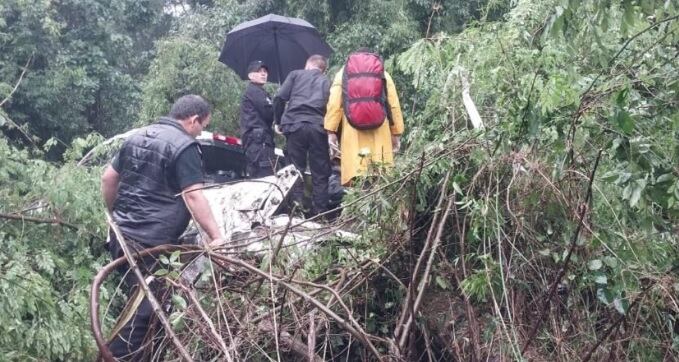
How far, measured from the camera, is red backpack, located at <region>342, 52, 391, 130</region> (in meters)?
6.75

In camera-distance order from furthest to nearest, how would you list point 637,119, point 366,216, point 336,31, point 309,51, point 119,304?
point 336,31
point 309,51
point 119,304
point 366,216
point 637,119

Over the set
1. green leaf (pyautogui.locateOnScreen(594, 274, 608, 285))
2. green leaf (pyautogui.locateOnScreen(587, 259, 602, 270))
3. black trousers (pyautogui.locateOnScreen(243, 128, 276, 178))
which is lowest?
black trousers (pyautogui.locateOnScreen(243, 128, 276, 178))

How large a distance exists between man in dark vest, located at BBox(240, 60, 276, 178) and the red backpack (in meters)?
1.51

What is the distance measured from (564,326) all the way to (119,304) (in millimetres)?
2652

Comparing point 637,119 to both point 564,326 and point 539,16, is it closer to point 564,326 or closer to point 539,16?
point 564,326

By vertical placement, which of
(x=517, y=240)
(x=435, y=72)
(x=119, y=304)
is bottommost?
(x=119, y=304)

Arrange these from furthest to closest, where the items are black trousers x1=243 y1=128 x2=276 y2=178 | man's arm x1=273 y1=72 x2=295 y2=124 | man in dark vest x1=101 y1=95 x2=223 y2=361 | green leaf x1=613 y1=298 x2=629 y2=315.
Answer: black trousers x1=243 y1=128 x2=276 y2=178 < man's arm x1=273 y1=72 x2=295 y2=124 < man in dark vest x1=101 y1=95 x2=223 y2=361 < green leaf x1=613 y1=298 x2=629 y2=315

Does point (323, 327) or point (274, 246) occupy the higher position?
point (274, 246)

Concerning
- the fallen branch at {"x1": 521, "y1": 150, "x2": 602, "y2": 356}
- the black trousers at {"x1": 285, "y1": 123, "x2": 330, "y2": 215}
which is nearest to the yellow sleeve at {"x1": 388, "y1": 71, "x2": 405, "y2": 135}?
the black trousers at {"x1": 285, "y1": 123, "x2": 330, "y2": 215}

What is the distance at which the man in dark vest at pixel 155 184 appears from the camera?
17.6ft

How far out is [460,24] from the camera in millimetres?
13461

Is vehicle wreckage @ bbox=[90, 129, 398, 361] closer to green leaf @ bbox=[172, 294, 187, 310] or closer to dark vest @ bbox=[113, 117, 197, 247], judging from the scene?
green leaf @ bbox=[172, 294, 187, 310]

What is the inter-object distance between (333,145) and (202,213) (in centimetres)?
212

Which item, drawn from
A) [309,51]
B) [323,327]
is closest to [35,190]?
[323,327]
